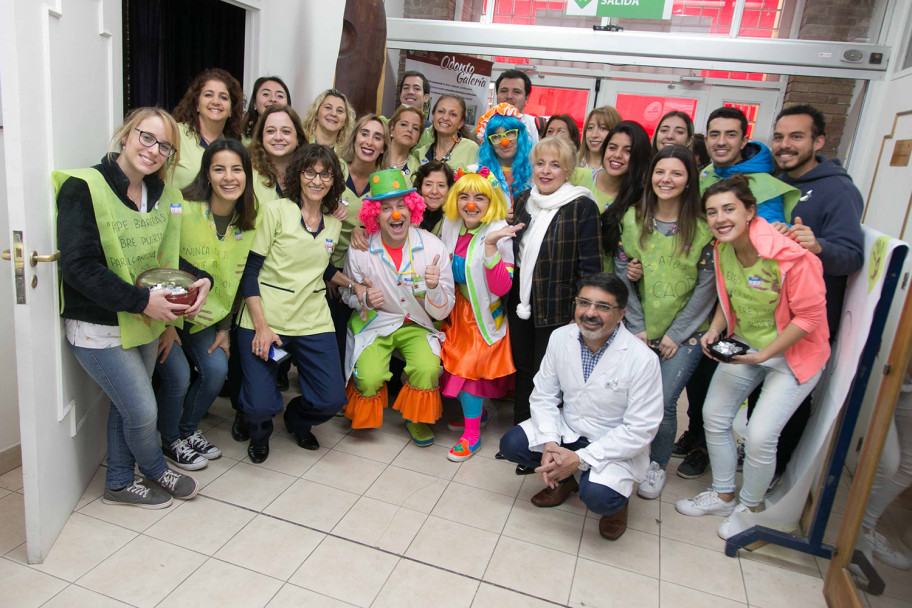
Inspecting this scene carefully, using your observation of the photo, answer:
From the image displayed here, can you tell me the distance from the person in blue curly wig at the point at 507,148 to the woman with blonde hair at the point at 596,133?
1.30ft

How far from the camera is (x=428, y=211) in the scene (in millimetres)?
3418

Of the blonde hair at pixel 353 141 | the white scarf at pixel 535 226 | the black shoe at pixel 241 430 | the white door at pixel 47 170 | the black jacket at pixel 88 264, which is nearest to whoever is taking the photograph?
the white door at pixel 47 170

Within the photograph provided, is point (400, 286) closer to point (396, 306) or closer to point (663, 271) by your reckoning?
point (396, 306)

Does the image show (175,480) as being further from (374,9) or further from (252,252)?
(374,9)

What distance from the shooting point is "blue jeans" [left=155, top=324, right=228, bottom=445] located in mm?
2715

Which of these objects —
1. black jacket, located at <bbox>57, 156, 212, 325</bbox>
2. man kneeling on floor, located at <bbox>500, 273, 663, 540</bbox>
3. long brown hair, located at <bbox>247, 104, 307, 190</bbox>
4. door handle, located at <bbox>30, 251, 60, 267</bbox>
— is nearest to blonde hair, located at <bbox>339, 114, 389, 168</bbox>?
long brown hair, located at <bbox>247, 104, 307, 190</bbox>

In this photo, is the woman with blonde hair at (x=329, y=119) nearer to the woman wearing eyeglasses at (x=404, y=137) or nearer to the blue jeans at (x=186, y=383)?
the woman wearing eyeglasses at (x=404, y=137)

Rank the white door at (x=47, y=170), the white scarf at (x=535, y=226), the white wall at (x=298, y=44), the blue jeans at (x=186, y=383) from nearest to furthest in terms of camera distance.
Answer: the white door at (x=47, y=170)
the blue jeans at (x=186, y=383)
the white scarf at (x=535, y=226)
the white wall at (x=298, y=44)

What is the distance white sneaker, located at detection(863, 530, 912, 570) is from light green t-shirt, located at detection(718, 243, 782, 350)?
2.59 ft

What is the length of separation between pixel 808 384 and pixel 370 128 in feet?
8.10

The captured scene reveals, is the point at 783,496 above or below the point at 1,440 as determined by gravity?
above

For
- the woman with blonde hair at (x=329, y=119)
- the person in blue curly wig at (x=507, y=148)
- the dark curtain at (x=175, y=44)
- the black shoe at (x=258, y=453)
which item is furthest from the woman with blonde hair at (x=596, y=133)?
the dark curtain at (x=175, y=44)

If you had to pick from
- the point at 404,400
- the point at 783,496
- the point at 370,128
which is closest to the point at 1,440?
the point at 404,400

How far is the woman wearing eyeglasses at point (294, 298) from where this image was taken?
285cm
